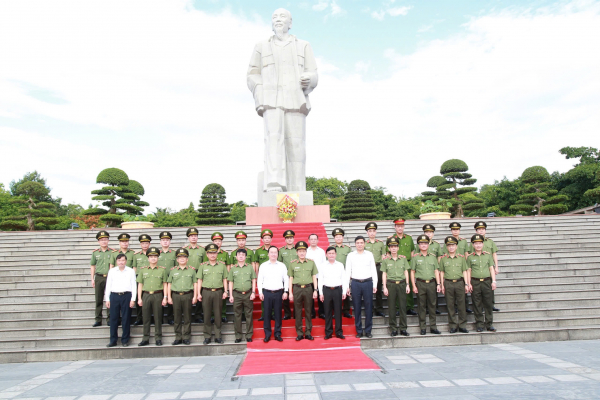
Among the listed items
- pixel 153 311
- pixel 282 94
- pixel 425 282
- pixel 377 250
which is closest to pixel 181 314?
pixel 153 311

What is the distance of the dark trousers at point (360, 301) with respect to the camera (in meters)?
5.17

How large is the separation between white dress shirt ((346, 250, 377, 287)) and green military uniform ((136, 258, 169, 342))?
232cm

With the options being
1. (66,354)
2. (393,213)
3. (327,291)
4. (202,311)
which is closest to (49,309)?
(66,354)

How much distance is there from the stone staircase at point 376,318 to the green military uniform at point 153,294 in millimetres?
230

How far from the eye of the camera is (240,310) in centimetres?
520

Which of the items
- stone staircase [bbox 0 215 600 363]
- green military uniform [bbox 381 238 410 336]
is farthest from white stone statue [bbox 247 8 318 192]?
green military uniform [bbox 381 238 410 336]

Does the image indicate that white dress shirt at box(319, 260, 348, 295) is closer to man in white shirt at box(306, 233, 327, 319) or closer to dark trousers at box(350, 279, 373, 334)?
dark trousers at box(350, 279, 373, 334)

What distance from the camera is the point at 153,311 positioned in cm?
529

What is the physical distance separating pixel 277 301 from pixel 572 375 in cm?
305

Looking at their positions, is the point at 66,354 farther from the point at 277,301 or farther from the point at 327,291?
the point at 327,291

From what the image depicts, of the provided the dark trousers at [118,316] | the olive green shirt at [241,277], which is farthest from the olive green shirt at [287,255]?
the dark trousers at [118,316]

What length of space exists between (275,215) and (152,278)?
508 cm

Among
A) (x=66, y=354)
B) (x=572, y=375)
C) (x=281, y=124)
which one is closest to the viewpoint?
(x=572, y=375)

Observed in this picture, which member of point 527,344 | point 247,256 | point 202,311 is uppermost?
point 247,256
